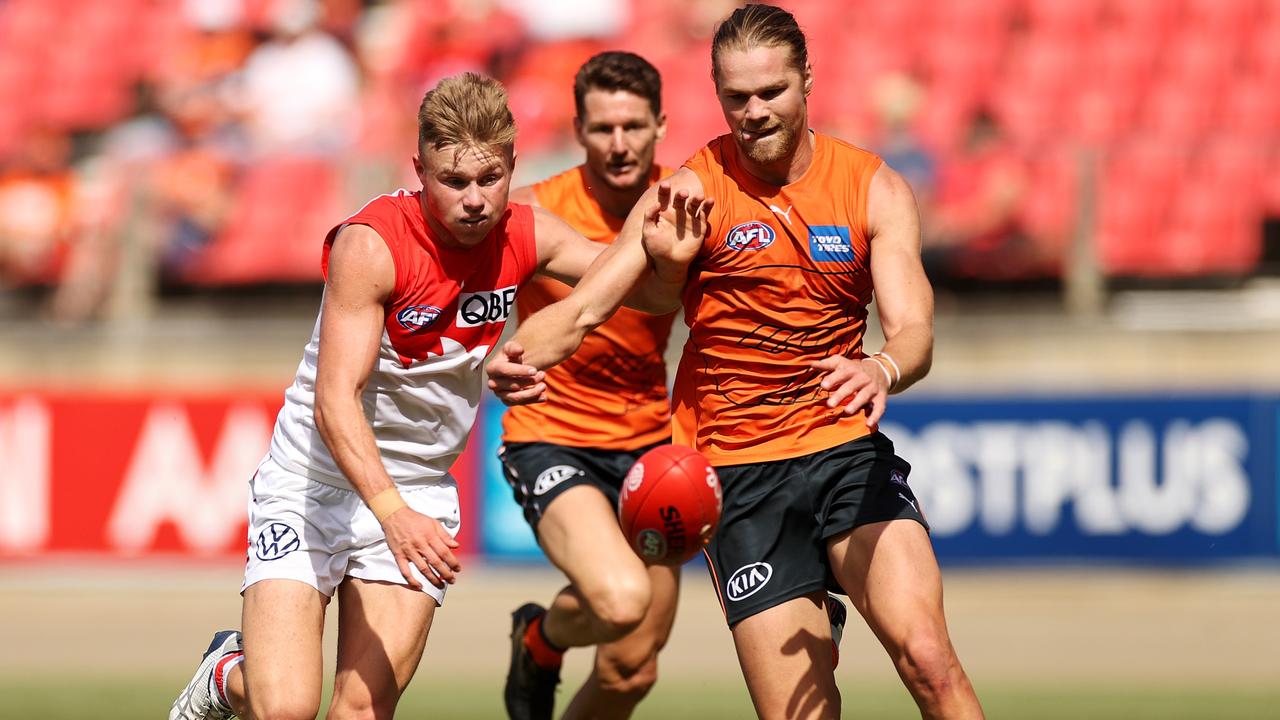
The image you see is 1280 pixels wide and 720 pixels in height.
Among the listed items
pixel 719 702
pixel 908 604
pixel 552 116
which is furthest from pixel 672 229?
pixel 552 116

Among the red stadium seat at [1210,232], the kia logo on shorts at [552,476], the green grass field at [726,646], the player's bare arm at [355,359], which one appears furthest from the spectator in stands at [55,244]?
the player's bare arm at [355,359]

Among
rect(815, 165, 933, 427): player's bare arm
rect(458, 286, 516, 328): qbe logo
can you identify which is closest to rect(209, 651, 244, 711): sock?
rect(458, 286, 516, 328): qbe logo

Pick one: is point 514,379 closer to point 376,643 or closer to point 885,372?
point 376,643

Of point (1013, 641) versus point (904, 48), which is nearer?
point (1013, 641)

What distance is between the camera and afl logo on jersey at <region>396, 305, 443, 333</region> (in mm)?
5395

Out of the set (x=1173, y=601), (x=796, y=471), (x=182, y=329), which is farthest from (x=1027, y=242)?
(x=796, y=471)

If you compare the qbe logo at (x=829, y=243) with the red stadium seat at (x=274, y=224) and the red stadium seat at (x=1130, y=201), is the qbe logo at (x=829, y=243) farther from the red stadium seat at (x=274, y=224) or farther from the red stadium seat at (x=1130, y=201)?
the red stadium seat at (x=274, y=224)

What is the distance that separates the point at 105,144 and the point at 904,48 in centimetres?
760

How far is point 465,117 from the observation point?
5.13m

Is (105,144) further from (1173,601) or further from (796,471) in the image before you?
(796,471)

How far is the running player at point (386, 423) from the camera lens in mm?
5168

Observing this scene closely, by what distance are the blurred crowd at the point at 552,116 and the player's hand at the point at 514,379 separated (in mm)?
7571

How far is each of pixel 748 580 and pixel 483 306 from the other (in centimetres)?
127

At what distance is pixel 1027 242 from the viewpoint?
1241 cm
